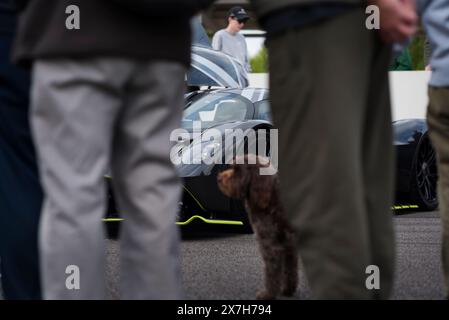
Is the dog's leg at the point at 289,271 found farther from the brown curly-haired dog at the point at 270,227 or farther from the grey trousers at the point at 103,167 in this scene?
the grey trousers at the point at 103,167

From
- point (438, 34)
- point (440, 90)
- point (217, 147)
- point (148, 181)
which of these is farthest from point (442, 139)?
point (217, 147)

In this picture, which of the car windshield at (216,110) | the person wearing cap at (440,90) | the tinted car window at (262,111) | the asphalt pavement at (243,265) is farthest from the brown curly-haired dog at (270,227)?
the tinted car window at (262,111)

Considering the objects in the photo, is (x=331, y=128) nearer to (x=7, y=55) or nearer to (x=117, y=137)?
(x=117, y=137)

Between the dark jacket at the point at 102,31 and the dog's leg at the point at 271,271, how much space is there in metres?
2.11

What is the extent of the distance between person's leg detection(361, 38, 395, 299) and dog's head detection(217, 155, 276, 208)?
157 centimetres

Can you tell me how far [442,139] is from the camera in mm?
3736

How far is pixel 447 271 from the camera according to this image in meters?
3.81

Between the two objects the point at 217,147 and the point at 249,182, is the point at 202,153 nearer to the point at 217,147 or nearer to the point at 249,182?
the point at 217,147

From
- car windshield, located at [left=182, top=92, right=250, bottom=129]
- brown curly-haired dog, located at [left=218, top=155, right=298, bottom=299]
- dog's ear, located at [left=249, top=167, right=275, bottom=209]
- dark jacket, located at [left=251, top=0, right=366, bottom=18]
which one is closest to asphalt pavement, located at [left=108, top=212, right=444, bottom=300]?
brown curly-haired dog, located at [left=218, top=155, right=298, bottom=299]

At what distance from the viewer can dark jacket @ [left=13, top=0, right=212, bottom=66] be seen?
2.32m

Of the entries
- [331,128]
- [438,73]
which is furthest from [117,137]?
[438,73]

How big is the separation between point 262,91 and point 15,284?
14.1ft

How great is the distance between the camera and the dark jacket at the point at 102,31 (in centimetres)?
232

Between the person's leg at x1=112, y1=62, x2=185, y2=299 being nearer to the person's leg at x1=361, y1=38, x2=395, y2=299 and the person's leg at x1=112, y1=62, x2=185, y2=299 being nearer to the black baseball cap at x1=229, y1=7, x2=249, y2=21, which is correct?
the person's leg at x1=361, y1=38, x2=395, y2=299
